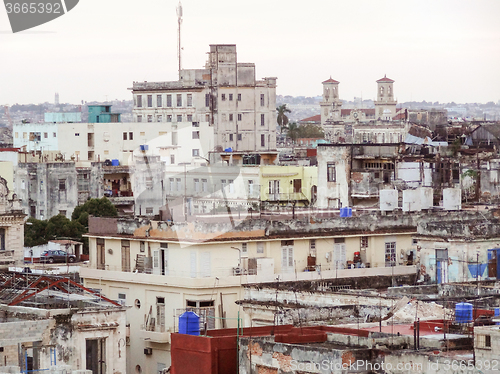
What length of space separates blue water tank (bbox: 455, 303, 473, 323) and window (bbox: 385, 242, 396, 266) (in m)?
16.2

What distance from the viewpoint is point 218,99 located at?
397ft

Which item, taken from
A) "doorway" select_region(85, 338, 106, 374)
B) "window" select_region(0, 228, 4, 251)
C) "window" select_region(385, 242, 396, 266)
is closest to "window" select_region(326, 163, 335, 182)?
"window" select_region(385, 242, 396, 266)

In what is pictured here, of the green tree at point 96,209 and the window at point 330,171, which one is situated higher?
the window at point 330,171

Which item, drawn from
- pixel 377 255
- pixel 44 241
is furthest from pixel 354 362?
pixel 44 241

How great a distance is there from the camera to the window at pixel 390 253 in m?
43.2

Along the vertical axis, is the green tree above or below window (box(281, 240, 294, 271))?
below

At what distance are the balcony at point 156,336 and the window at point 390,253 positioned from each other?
26.3 feet

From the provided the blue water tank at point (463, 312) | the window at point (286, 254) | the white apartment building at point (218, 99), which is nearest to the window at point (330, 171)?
the window at point (286, 254)

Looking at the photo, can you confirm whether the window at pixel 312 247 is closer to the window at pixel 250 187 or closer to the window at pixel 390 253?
the window at pixel 390 253

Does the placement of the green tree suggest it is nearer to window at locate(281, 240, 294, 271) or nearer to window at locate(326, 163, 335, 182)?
window at locate(326, 163, 335, 182)

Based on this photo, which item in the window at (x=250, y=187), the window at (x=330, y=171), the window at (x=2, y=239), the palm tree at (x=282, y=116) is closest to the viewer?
the window at (x=2, y=239)

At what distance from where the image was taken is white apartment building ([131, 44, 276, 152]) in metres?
120

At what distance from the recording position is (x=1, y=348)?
31.2 meters

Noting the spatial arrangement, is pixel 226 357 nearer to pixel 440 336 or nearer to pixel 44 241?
pixel 440 336
